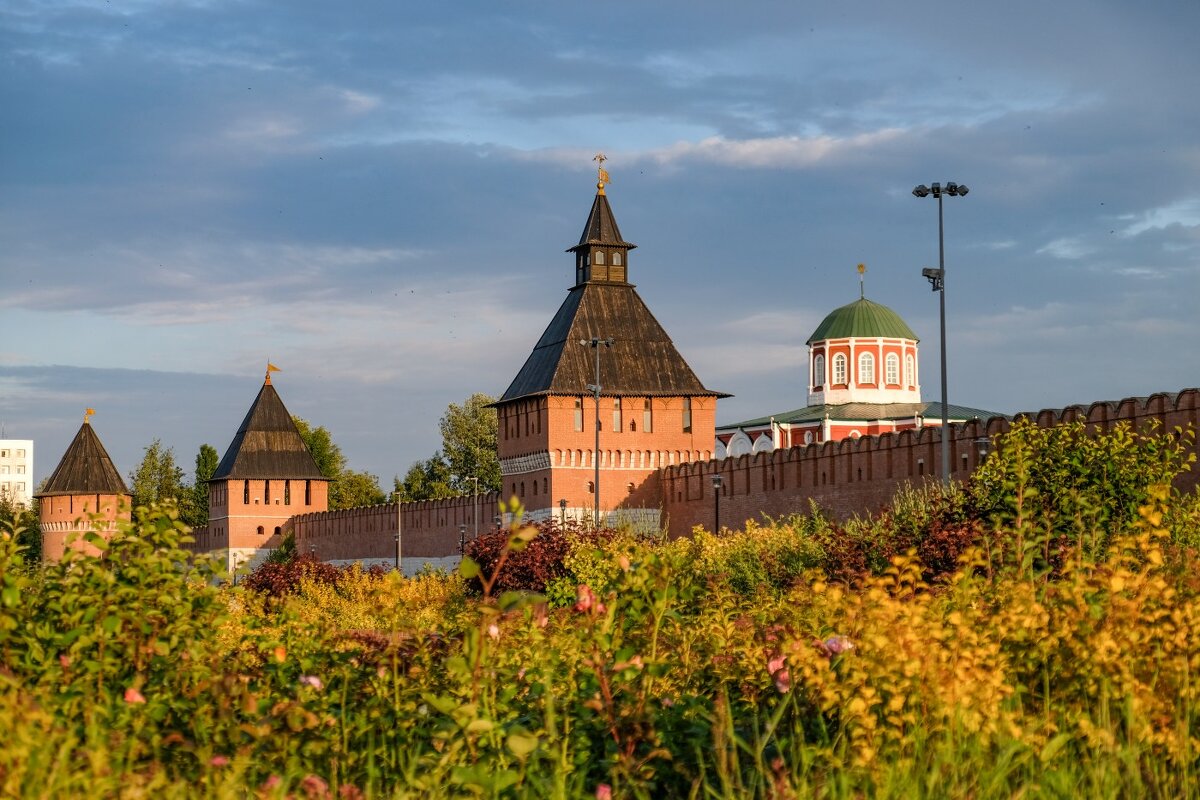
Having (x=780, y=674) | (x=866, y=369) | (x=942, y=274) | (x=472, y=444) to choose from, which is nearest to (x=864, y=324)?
(x=866, y=369)

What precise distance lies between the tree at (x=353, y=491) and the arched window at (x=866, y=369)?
28.6m

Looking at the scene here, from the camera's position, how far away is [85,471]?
78.4m

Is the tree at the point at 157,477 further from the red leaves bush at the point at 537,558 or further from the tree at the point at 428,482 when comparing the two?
the red leaves bush at the point at 537,558

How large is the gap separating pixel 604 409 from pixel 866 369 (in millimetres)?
25641

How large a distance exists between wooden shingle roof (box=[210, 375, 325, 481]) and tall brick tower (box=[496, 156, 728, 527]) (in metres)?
21.0

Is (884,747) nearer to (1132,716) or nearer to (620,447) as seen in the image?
(1132,716)

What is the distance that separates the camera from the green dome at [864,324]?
73.4m

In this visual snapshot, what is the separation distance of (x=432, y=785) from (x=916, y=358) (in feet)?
232

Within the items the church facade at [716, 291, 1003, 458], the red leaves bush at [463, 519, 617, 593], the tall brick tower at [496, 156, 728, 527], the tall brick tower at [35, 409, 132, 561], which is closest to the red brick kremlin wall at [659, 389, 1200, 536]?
the tall brick tower at [496, 156, 728, 527]

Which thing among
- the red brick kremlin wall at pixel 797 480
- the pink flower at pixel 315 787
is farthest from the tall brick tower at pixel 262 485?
the pink flower at pixel 315 787

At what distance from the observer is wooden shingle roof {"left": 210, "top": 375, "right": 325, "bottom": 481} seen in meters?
71.6

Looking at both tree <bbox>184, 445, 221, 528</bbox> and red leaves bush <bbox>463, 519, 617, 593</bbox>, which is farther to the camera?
tree <bbox>184, 445, 221, 528</bbox>

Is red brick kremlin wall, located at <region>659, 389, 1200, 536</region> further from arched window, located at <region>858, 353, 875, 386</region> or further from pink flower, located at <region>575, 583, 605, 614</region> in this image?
arched window, located at <region>858, 353, 875, 386</region>

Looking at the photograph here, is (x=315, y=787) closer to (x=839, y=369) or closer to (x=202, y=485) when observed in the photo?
(x=839, y=369)
